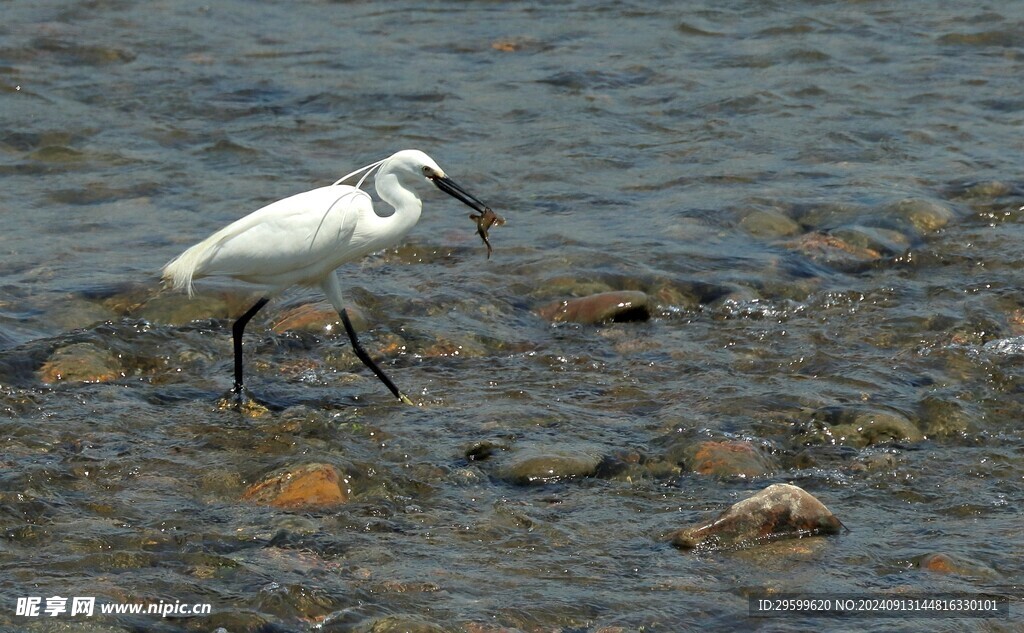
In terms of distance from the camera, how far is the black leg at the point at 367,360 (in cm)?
631

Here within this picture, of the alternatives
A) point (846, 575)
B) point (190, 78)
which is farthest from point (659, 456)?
point (190, 78)

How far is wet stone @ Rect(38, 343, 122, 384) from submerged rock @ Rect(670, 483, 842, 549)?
9.62 ft

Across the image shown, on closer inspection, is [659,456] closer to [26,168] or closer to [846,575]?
[846,575]

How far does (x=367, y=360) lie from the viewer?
6465 mm

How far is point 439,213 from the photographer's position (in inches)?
359

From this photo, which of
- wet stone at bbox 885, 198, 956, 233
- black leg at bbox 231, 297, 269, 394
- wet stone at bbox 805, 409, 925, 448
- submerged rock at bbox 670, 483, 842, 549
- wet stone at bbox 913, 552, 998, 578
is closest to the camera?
wet stone at bbox 913, 552, 998, 578

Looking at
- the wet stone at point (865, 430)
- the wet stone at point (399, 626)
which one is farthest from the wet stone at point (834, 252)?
the wet stone at point (399, 626)

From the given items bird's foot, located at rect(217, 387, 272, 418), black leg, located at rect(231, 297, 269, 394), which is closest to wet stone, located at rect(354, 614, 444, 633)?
bird's foot, located at rect(217, 387, 272, 418)

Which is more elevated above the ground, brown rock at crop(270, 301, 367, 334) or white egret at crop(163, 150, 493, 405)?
white egret at crop(163, 150, 493, 405)

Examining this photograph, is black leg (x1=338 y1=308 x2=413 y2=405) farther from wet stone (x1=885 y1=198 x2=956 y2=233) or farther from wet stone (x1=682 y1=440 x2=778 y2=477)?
wet stone (x1=885 y1=198 x2=956 y2=233)

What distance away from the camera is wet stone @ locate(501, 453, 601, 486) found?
533cm

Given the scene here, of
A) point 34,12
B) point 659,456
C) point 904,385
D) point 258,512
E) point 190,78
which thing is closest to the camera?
point 258,512

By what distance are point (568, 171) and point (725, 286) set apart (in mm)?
2385

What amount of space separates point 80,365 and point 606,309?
259 cm
